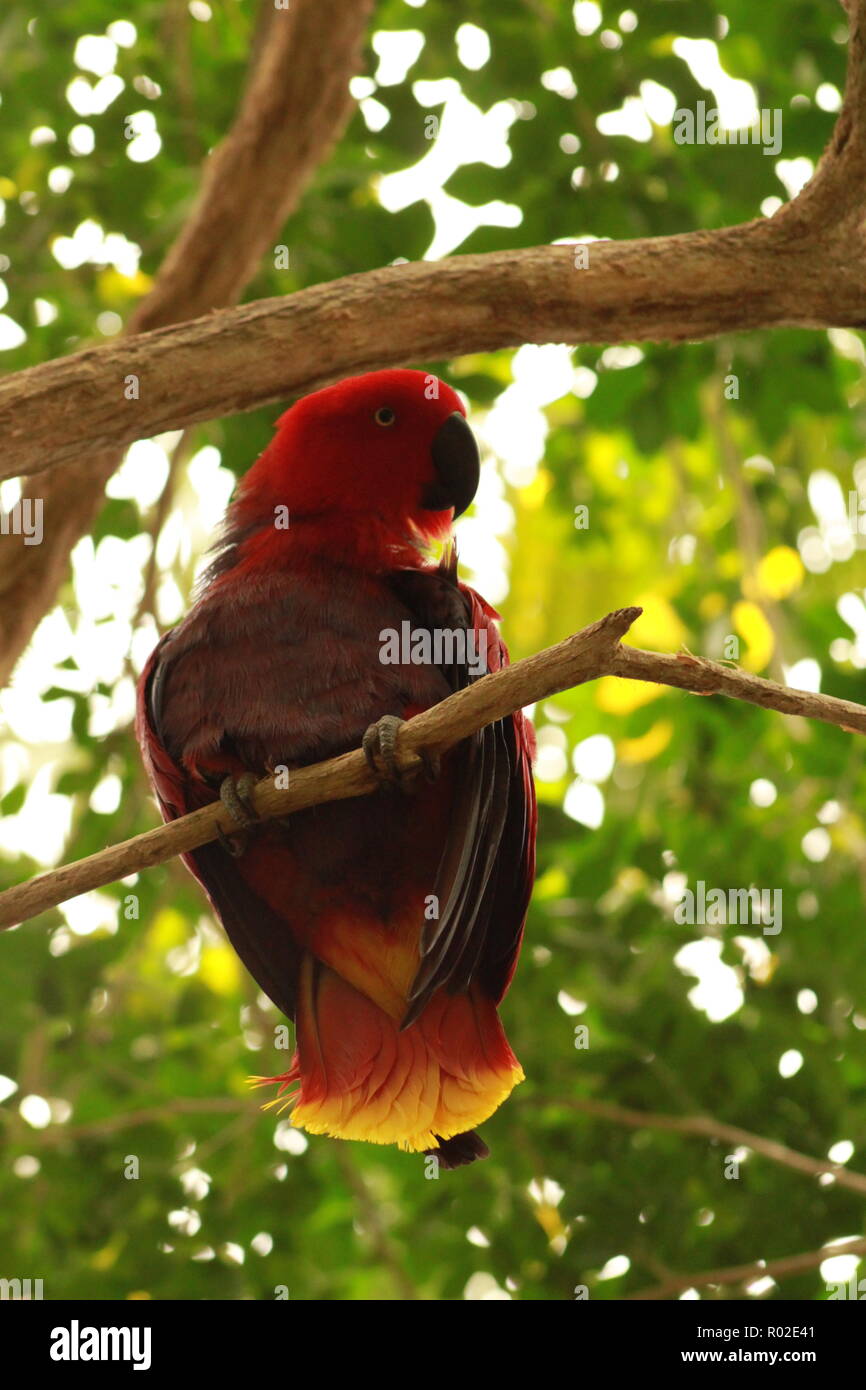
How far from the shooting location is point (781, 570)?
4605mm

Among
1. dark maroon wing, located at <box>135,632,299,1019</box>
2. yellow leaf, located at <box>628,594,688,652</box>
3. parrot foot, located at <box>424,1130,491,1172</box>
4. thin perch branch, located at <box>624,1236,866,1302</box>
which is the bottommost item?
thin perch branch, located at <box>624,1236,866,1302</box>

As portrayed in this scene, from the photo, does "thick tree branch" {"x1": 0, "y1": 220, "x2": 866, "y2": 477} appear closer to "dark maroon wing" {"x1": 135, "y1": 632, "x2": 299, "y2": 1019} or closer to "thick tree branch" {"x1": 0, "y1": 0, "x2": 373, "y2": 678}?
"dark maroon wing" {"x1": 135, "y1": 632, "x2": 299, "y2": 1019}

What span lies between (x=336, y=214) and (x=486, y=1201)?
112 inches

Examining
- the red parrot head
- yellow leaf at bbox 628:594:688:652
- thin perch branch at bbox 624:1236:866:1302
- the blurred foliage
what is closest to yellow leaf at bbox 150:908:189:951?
the blurred foliage

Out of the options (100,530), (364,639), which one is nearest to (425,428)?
(364,639)

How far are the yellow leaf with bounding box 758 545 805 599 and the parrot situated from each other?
2.14m

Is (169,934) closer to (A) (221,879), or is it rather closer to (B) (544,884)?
(B) (544,884)

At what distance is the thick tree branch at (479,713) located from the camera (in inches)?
75.0

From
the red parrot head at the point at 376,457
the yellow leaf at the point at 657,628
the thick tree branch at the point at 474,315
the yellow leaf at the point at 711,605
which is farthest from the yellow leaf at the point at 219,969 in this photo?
the thick tree branch at the point at 474,315

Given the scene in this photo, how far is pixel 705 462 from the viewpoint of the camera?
6.00 m

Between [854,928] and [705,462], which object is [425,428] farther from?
[705,462]

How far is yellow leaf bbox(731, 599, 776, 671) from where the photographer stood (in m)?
4.29

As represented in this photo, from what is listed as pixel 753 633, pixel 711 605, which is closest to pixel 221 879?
pixel 711 605

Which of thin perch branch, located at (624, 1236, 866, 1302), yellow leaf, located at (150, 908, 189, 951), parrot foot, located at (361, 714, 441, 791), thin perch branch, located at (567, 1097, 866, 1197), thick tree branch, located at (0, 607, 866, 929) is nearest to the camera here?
thick tree branch, located at (0, 607, 866, 929)
